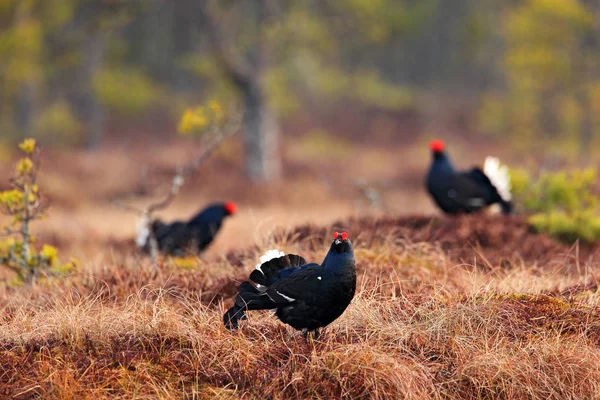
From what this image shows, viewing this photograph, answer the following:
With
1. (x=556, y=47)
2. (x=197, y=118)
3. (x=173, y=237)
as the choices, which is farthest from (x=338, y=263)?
(x=556, y=47)

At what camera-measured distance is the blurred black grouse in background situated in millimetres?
9859

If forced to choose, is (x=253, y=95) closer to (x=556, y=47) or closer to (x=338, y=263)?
(x=556, y=47)

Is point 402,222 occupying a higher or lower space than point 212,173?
higher

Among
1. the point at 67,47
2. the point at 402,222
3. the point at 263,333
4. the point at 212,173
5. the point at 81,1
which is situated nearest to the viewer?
the point at 263,333

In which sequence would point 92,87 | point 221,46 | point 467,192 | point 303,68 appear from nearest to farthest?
point 467,192
point 221,46
point 92,87
point 303,68

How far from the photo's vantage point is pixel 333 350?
5.05m

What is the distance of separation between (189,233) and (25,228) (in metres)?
2.69

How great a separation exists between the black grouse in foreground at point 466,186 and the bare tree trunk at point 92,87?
20565 millimetres

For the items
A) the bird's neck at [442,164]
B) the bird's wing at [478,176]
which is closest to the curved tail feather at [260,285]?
the bird's neck at [442,164]

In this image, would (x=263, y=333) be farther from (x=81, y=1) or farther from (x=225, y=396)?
(x=81, y=1)

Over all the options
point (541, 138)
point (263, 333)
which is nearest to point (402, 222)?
point (263, 333)

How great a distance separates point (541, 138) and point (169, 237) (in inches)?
893

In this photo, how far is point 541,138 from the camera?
2986 centimetres

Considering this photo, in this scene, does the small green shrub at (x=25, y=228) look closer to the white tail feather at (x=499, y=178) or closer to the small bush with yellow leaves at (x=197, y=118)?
the small bush with yellow leaves at (x=197, y=118)
